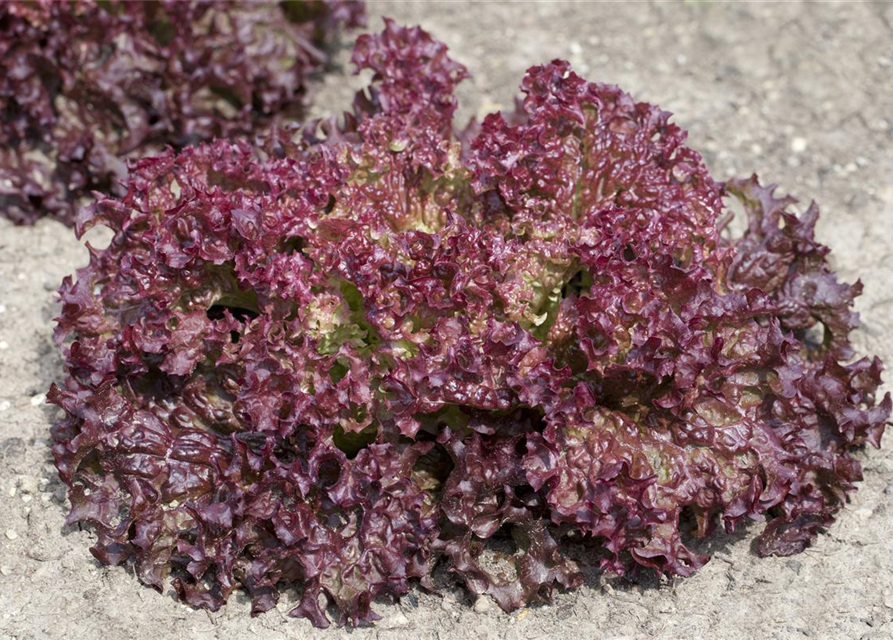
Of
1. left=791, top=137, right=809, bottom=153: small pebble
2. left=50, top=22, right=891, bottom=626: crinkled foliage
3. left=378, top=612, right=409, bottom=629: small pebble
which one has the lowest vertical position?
left=378, top=612, right=409, bottom=629: small pebble

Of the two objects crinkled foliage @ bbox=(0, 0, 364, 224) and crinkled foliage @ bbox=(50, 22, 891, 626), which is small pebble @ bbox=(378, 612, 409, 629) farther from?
crinkled foliage @ bbox=(0, 0, 364, 224)

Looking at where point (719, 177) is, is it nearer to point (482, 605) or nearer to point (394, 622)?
point (482, 605)

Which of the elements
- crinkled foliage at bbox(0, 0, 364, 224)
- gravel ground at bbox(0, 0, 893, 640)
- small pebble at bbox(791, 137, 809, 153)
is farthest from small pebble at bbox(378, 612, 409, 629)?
small pebble at bbox(791, 137, 809, 153)

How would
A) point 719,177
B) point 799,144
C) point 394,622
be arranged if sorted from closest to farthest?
point 394,622, point 719,177, point 799,144

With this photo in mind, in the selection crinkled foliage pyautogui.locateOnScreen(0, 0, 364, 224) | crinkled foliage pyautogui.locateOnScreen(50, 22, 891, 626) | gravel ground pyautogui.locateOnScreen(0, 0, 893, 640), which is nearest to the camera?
crinkled foliage pyautogui.locateOnScreen(50, 22, 891, 626)

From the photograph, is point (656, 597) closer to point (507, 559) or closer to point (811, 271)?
point (507, 559)

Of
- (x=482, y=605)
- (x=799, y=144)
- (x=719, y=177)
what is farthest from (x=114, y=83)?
(x=799, y=144)

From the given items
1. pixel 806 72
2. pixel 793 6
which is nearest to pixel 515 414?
pixel 806 72
